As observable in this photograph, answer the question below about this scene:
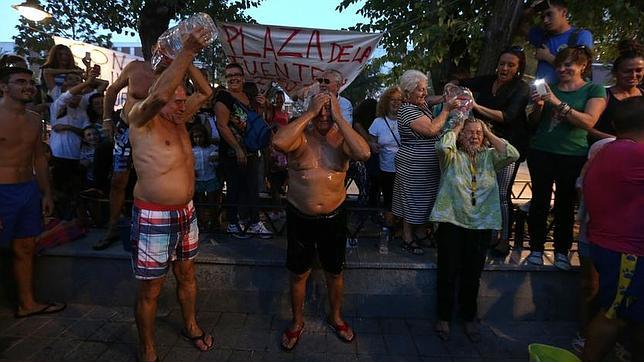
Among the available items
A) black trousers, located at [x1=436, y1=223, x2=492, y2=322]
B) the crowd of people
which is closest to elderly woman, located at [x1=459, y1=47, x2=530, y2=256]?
the crowd of people

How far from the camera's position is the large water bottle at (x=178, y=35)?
8.01 feet

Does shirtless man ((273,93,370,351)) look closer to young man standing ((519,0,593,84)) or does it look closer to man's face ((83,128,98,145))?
Answer: young man standing ((519,0,593,84))

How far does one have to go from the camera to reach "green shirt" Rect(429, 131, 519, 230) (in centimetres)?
329

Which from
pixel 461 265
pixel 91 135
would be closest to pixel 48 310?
pixel 91 135

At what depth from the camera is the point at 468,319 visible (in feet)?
11.5

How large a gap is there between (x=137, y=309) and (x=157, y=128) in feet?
4.38

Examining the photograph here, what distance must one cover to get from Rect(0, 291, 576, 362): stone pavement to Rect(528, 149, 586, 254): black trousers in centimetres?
81

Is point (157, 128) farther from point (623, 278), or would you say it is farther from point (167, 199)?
point (623, 278)

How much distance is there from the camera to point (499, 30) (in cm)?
521

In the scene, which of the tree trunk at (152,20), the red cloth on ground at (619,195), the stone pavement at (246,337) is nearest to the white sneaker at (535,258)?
the stone pavement at (246,337)

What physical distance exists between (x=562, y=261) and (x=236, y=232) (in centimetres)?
327

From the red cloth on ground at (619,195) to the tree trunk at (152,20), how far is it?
811 cm

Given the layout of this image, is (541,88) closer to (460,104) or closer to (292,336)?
(460,104)

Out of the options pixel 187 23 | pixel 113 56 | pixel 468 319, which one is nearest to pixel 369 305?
pixel 468 319
